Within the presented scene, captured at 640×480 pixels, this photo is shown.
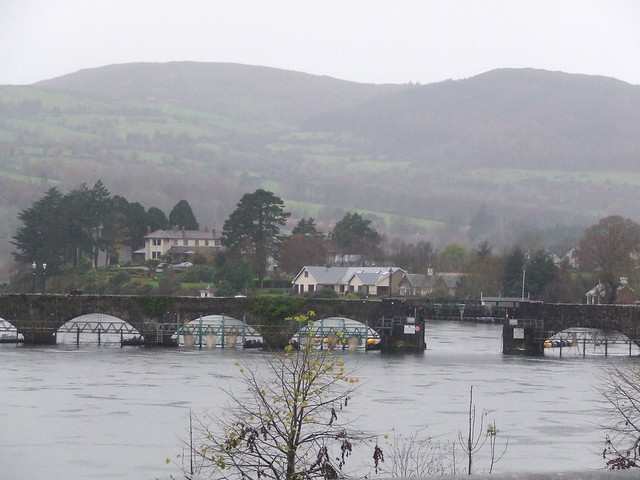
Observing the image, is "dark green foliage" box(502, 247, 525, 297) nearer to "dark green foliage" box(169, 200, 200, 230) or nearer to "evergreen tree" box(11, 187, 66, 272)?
"evergreen tree" box(11, 187, 66, 272)

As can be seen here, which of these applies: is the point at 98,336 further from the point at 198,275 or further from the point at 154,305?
the point at 198,275

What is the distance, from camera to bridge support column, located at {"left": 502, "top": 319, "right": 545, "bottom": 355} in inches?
3494

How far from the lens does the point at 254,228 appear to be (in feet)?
451

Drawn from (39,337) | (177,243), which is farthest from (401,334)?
(177,243)

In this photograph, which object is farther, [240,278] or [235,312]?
[240,278]

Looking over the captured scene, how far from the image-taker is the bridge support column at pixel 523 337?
88.7 metres

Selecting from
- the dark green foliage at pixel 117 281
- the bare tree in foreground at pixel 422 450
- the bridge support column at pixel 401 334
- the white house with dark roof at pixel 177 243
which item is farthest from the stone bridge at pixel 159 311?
the white house with dark roof at pixel 177 243

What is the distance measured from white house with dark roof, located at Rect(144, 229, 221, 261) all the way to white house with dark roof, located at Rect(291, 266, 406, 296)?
67.3 ft

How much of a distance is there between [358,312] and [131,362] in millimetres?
22177

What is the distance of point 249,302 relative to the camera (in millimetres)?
88062

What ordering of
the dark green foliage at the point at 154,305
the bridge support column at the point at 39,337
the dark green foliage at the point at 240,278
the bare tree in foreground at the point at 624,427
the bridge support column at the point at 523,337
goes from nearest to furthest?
the bare tree in foreground at the point at 624,427 → the bridge support column at the point at 39,337 → the dark green foliage at the point at 154,305 → the bridge support column at the point at 523,337 → the dark green foliage at the point at 240,278

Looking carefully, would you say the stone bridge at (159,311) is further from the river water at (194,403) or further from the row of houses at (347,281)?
the row of houses at (347,281)

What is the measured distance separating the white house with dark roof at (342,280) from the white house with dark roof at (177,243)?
2050 cm

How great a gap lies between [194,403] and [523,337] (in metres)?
43.7
